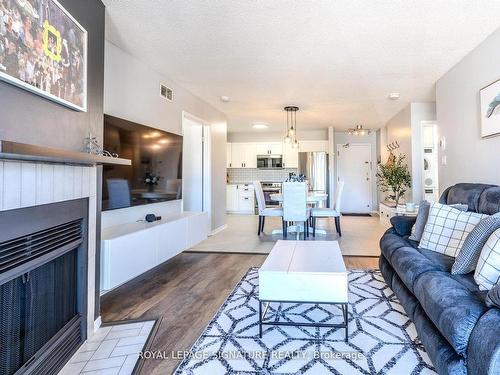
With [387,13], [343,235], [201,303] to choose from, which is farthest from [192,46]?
[343,235]

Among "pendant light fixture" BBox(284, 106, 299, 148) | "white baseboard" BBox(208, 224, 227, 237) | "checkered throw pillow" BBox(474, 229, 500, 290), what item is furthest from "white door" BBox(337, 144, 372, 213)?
"checkered throw pillow" BBox(474, 229, 500, 290)

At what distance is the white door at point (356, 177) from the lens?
866cm

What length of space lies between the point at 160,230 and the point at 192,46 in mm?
1800

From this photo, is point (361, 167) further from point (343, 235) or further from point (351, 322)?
point (351, 322)

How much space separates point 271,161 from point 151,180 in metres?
5.69

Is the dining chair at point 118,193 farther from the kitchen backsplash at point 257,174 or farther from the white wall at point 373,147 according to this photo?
the white wall at point 373,147

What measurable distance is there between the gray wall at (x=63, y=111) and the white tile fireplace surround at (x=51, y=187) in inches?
5.0

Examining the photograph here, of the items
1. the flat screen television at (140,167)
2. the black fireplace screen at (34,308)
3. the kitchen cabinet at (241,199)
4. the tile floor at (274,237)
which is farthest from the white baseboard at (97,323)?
the kitchen cabinet at (241,199)

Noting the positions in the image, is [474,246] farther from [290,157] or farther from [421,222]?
[290,157]

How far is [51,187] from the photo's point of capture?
159 cm

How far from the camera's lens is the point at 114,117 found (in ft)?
8.96

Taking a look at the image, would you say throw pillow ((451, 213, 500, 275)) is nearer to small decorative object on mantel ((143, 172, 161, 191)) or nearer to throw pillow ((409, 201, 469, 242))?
throw pillow ((409, 201, 469, 242))

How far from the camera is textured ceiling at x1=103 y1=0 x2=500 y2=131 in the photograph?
2.35 m

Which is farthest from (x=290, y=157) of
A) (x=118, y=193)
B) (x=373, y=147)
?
(x=118, y=193)
